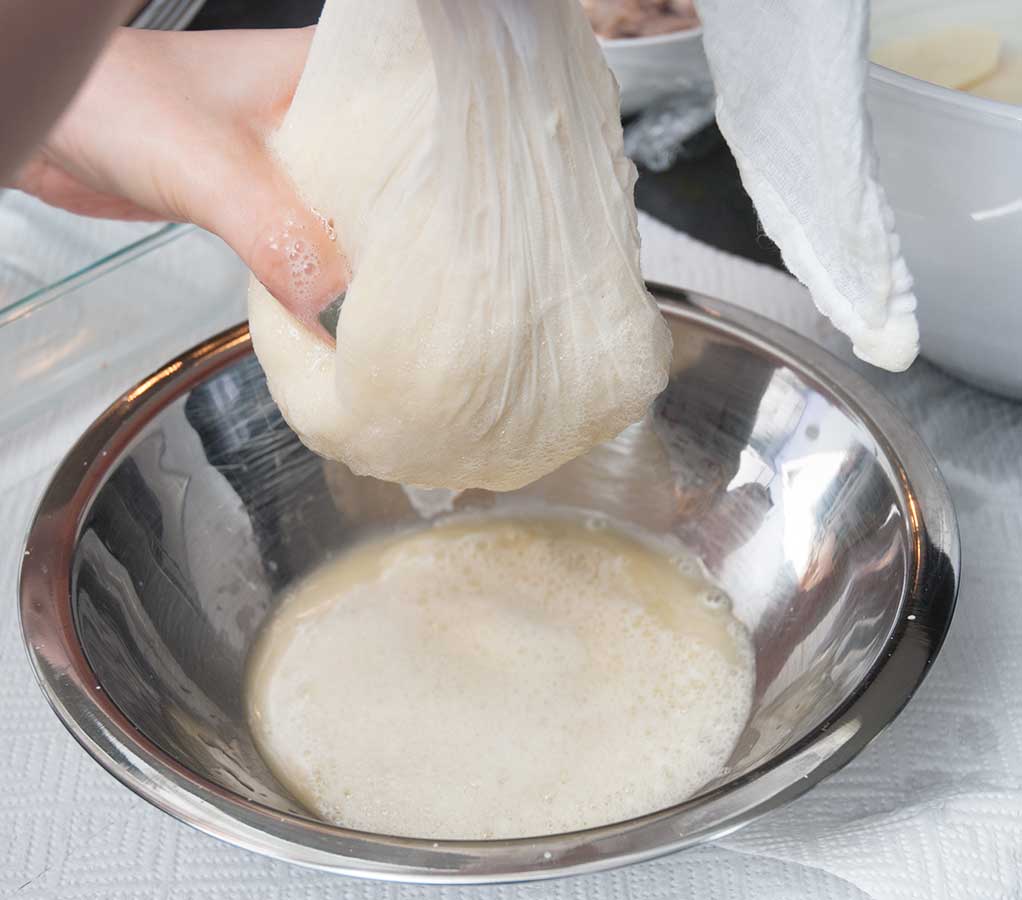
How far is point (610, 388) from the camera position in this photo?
48 centimetres

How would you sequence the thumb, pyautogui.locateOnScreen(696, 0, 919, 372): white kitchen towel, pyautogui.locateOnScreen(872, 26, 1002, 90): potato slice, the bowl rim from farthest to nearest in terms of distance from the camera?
1. pyautogui.locateOnScreen(872, 26, 1002, 90): potato slice
2. the bowl rim
3. the thumb
4. pyautogui.locateOnScreen(696, 0, 919, 372): white kitchen towel

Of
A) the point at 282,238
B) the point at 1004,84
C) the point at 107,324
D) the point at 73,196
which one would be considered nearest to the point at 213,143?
the point at 282,238

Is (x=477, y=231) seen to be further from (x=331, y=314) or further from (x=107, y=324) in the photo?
(x=107, y=324)

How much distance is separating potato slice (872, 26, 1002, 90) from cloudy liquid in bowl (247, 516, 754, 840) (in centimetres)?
32

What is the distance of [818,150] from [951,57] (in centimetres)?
37

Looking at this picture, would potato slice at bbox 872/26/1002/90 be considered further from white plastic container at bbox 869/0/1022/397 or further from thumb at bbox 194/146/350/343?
thumb at bbox 194/146/350/343

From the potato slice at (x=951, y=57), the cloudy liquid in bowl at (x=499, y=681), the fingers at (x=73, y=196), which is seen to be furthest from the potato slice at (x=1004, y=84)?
the fingers at (x=73, y=196)

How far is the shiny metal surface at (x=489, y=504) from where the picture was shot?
0.46 meters

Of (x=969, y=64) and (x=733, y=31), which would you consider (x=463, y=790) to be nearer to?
(x=733, y=31)

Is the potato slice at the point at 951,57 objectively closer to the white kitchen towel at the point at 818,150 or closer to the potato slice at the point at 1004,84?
the potato slice at the point at 1004,84

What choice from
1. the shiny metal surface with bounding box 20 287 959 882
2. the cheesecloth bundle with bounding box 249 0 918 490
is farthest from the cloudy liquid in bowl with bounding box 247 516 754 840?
the cheesecloth bundle with bounding box 249 0 918 490

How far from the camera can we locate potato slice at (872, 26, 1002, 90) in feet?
2.29

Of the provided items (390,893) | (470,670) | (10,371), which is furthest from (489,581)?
(10,371)

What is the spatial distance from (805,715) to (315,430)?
0.83ft
